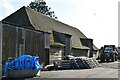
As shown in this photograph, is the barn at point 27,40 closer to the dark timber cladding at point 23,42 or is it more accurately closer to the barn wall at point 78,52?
the dark timber cladding at point 23,42

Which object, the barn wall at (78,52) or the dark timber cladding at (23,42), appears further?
the barn wall at (78,52)

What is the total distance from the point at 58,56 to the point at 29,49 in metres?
8.14

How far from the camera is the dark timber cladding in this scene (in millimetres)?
17984

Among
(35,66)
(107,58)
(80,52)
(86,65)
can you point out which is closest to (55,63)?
(86,65)

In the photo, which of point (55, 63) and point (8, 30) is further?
point (55, 63)

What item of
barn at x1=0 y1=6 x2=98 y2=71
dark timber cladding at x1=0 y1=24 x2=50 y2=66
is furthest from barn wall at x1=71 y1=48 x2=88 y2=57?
dark timber cladding at x1=0 y1=24 x2=50 y2=66

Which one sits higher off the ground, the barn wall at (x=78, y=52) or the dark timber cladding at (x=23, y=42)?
the dark timber cladding at (x=23, y=42)

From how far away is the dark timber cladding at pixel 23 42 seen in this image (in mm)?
17984

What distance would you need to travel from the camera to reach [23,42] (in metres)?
20.3

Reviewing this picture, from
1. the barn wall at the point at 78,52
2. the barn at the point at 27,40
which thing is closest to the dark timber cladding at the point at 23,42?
the barn at the point at 27,40

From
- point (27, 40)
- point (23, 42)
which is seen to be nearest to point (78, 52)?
point (27, 40)

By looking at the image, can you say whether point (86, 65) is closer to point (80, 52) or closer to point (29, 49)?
point (29, 49)

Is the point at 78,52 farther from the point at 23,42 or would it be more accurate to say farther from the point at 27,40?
the point at 23,42

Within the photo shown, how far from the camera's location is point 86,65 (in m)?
25.8
